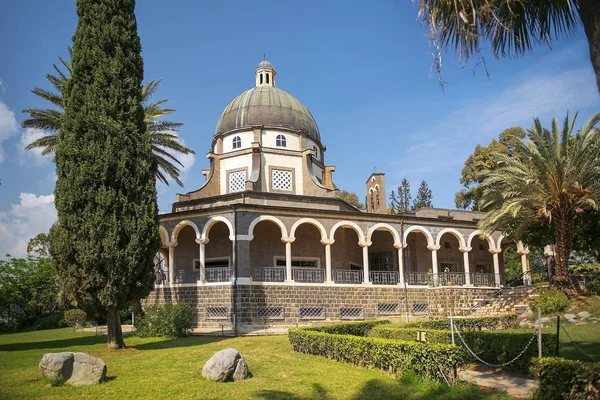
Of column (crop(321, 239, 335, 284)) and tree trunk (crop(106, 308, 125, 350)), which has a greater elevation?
column (crop(321, 239, 335, 284))

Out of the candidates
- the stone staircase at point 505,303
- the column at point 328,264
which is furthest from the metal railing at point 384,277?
the stone staircase at point 505,303

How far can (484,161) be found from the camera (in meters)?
41.3

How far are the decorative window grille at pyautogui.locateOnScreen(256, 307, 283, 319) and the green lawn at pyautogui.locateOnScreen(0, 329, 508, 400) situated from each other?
8.16 meters

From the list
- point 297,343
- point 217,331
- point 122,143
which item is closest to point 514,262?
point 217,331

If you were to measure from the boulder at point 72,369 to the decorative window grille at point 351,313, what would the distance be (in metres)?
16.9

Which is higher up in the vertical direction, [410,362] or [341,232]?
[341,232]

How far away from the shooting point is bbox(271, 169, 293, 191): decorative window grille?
30969 millimetres

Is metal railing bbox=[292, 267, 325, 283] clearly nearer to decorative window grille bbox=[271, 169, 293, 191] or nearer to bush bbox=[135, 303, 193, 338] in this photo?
decorative window grille bbox=[271, 169, 293, 191]

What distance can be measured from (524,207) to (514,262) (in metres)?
27.2

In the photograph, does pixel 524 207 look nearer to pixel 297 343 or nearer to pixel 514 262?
pixel 297 343

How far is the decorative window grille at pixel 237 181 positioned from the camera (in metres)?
31.2

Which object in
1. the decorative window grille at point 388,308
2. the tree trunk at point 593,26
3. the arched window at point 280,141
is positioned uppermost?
the arched window at point 280,141

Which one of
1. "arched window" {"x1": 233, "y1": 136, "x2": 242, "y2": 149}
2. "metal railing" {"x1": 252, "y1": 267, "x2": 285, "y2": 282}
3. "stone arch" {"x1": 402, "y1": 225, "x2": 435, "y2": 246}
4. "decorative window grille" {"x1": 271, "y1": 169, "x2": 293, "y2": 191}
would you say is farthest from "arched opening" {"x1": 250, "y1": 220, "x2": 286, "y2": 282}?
"stone arch" {"x1": 402, "y1": 225, "x2": 435, "y2": 246}

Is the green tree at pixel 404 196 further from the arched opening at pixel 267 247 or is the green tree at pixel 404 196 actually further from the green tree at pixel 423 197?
the arched opening at pixel 267 247
